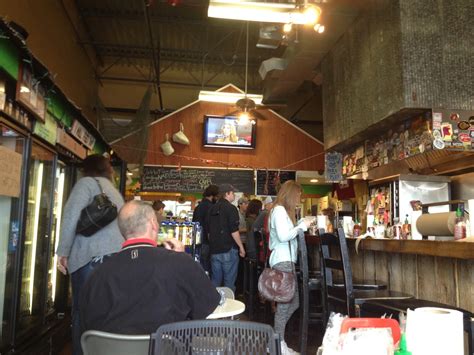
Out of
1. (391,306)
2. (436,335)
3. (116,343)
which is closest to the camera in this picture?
(436,335)

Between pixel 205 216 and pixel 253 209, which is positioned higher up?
pixel 253 209

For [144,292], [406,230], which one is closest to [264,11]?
[406,230]

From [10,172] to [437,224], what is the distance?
2.94 m

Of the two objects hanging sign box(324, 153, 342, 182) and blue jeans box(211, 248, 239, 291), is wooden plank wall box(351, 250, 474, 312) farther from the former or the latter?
hanging sign box(324, 153, 342, 182)

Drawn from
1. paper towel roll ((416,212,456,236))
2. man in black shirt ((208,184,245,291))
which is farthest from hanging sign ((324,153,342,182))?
paper towel roll ((416,212,456,236))

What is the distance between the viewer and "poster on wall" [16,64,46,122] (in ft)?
10.1

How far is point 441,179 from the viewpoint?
6438 mm

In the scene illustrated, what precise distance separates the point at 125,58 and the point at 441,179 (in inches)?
316

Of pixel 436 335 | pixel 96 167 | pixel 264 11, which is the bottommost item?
pixel 436 335

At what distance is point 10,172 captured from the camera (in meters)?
3.01

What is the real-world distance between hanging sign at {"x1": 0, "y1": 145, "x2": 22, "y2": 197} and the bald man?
56.2 inches

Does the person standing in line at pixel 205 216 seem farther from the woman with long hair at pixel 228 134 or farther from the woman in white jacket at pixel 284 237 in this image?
the woman with long hair at pixel 228 134

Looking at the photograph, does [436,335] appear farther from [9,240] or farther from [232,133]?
[232,133]

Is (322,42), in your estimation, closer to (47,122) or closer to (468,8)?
(468,8)
